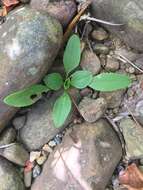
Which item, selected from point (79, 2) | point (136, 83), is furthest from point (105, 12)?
point (136, 83)

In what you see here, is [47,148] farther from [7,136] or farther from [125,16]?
[125,16]

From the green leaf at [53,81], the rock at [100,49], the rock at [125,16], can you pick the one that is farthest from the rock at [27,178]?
the rock at [125,16]

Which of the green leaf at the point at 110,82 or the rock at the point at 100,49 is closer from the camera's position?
the green leaf at the point at 110,82

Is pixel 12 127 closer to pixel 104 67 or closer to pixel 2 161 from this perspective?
pixel 2 161

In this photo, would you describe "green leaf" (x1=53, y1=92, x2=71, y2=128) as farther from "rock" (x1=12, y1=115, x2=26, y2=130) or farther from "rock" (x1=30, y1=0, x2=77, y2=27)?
"rock" (x1=30, y1=0, x2=77, y2=27)

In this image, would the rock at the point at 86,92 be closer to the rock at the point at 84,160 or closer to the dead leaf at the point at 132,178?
the rock at the point at 84,160

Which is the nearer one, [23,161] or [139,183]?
[139,183]
